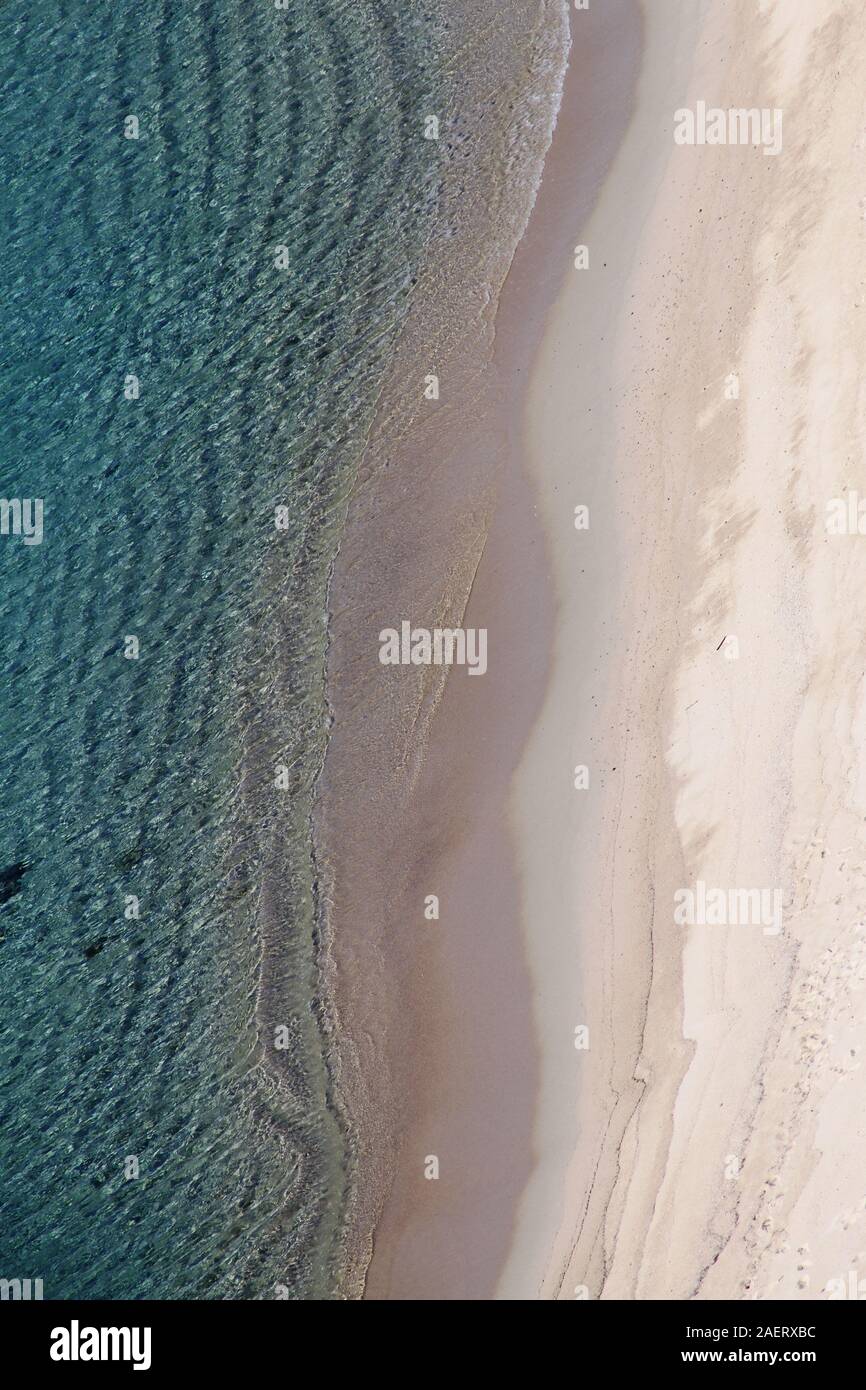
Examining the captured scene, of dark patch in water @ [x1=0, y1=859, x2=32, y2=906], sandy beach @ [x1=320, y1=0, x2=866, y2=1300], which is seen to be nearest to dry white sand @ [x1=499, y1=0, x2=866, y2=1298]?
sandy beach @ [x1=320, y1=0, x2=866, y2=1300]

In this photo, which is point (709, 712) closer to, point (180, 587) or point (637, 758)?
point (637, 758)

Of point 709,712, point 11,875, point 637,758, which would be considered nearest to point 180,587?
point 11,875

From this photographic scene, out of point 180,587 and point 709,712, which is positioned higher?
point 180,587

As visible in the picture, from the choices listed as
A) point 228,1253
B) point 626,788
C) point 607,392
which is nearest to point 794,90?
point 607,392

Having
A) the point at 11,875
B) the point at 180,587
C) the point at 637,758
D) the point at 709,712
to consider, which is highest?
the point at 180,587

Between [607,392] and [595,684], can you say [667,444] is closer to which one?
[607,392]

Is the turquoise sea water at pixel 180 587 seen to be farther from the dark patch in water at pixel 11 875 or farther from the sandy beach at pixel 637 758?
the sandy beach at pixel 637 758
